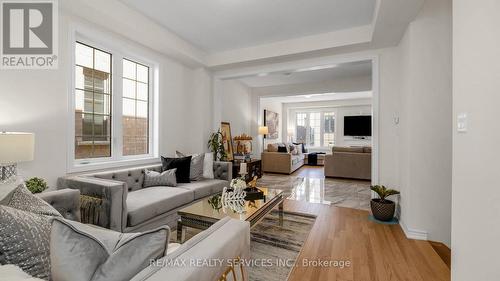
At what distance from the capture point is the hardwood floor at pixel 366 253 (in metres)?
1.92

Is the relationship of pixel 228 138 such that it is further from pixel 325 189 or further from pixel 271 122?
pixel 271 122

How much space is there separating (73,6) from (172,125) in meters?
2.08

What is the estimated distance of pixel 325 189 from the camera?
196 inches

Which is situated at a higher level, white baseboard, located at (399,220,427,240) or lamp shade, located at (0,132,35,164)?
lamp shade, located at (0,132,35,164)

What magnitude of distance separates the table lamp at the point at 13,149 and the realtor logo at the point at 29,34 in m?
0.91

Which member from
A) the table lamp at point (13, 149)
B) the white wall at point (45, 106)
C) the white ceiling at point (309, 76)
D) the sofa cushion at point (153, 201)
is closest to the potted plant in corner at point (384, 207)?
the sofa cushion at point (153, 201)

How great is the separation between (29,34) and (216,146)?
3.09 m

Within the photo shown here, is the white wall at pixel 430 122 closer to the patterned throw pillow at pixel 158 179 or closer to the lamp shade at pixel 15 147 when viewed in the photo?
the patterned throw pillow at pixel 158 179

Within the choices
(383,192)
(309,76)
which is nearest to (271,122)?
(309,76)

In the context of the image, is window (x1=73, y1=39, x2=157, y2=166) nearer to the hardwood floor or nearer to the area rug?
the area rug

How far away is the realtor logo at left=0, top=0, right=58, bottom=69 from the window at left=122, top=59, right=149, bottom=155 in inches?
39.0

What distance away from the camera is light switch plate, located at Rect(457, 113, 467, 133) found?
4.27 ft

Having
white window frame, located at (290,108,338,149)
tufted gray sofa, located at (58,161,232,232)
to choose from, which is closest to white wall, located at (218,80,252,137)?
tufted gray sofa, located at (58,161,232,232)

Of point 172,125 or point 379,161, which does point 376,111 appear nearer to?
point 379,161
